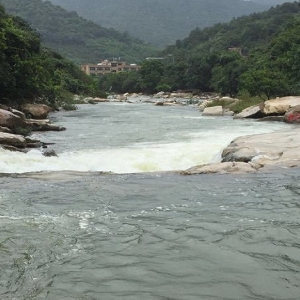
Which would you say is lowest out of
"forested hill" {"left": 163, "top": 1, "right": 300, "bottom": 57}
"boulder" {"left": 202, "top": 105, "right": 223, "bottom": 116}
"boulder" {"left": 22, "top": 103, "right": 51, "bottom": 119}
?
"boulder" {"left": 202, "top": 105, "right": 223, "bottom": 116}

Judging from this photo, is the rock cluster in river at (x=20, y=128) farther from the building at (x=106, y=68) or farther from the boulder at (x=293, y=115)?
the building at (x=106, y=68)

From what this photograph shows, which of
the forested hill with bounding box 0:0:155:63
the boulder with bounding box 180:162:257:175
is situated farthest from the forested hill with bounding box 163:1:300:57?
the boulder with bounding box 180:162:257:175

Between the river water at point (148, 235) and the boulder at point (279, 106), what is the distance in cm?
1475

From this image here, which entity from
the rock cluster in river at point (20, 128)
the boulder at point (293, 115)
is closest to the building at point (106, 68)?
the rock cluster in river at point (20, 128)

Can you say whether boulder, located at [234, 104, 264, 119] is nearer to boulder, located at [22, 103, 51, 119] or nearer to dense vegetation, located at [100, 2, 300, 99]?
dense vegetation, located at [100, 2, 300, 99]

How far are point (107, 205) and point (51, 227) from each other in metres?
1.44

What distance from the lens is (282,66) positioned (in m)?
39.6

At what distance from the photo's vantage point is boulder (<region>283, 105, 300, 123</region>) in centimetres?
2234

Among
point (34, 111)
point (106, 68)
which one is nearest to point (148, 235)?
point (34, 111)

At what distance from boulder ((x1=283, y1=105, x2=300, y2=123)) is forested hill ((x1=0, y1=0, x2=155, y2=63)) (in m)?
107

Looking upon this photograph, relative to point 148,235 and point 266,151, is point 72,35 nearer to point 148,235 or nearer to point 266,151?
point 266,151

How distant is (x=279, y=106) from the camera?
80.9ft

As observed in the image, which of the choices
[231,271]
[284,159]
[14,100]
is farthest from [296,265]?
[14,100]

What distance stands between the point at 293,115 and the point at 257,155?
1166cm
